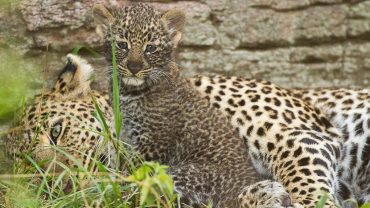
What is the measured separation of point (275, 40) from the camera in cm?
895

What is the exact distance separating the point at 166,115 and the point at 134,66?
51 centimetres

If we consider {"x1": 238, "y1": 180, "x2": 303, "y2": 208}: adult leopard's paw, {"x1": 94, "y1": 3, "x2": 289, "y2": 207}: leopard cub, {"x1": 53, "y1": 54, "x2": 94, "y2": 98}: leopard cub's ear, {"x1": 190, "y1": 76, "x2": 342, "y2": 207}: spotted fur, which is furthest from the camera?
{"x1": 53, "y1": 54, "x2": 94, "y2": 98}: leopard cub's ear

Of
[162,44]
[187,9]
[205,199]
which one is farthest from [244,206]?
[187,9]

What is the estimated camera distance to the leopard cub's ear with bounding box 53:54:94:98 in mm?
7188

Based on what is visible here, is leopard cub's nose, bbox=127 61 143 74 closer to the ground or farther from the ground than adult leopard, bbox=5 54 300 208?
farther from the ground

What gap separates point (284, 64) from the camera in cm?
896

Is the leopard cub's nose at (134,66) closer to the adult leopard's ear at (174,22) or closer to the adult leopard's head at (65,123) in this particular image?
the adult leopard's head at (65,123)

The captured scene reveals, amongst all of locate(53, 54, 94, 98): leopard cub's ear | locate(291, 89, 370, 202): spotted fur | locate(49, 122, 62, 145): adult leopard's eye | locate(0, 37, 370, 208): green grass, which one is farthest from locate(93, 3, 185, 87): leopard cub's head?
locate(291, 89, 370, 202): spotted fur

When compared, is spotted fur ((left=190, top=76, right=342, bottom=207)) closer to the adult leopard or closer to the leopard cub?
the leopard cub

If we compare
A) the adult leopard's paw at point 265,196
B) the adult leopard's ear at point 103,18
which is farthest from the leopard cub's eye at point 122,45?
the adult leopard's paw at point 265,196

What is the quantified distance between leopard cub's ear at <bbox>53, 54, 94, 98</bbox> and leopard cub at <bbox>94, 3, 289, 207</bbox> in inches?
27.9

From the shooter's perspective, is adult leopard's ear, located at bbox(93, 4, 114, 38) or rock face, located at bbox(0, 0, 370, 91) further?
rock face, located at bbox(0, 0, 370, 91)

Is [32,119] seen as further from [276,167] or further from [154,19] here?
[276,167]

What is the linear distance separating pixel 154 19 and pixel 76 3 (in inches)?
85.7
